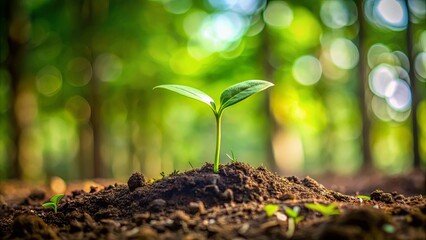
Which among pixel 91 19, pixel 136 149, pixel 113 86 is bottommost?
pixel 136 149

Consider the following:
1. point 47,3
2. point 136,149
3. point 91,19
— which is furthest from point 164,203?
point 136,149

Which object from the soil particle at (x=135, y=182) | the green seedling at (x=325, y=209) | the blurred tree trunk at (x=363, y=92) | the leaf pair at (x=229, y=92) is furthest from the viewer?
the blurred tree trunk at (x=363, y=92)

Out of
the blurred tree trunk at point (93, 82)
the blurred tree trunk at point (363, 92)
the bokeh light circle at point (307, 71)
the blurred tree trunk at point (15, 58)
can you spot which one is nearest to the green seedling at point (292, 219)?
the blurred tree trunk at point (363, 92)

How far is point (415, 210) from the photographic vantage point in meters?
2.58

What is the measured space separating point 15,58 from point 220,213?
34.3 feet

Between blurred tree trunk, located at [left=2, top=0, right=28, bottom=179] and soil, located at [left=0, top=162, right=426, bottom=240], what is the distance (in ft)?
28.2

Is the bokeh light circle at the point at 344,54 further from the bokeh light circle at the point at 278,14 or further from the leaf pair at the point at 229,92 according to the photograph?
the leaf pair at the point at 229,92

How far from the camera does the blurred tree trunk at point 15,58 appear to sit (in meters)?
11.4

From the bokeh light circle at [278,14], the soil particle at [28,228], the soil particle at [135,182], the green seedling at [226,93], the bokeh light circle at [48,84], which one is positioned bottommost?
the soil particle at [28,228]

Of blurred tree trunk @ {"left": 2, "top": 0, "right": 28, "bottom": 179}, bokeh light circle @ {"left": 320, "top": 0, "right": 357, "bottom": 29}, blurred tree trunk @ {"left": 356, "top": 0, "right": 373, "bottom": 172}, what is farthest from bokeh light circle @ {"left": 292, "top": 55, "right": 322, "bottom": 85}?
blurred tree trunk @ {"left": 2, "top": 0, "right": 28, "bottom": 179}

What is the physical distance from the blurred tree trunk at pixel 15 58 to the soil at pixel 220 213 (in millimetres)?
8610

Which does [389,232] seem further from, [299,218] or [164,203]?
[164,203]

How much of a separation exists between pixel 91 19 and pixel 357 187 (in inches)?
370

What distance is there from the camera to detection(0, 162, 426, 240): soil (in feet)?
7.31
